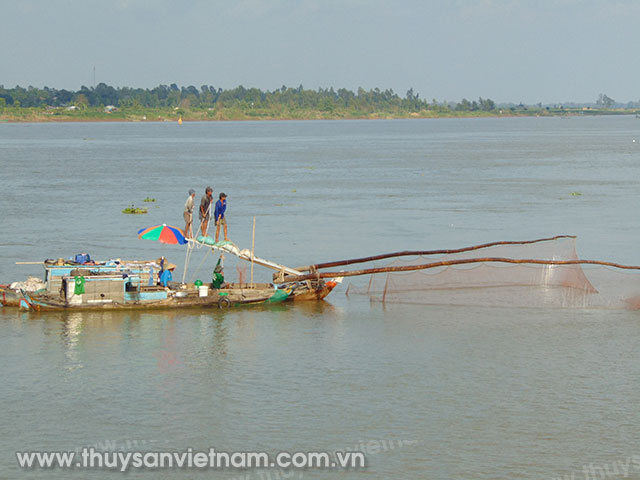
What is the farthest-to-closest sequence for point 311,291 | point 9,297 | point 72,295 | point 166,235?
point 311,291
point 166,235
point 9,297
point 72,295

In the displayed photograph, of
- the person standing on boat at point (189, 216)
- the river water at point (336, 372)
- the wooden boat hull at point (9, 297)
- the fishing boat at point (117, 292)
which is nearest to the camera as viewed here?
the river water at point (336, 372)

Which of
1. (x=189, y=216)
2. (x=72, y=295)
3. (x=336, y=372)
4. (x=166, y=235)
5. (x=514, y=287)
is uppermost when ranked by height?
(x=189, y=216)

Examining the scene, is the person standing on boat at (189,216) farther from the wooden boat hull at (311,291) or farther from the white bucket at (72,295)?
the white bucket at (72,295)

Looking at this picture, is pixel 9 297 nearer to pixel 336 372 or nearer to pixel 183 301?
pixel 183 301

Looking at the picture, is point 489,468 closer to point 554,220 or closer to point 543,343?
point 543,343

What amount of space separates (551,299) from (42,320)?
13086mm

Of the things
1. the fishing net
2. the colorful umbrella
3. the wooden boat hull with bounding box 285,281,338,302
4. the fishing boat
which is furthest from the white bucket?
the fishing net

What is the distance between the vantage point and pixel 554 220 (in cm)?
3962

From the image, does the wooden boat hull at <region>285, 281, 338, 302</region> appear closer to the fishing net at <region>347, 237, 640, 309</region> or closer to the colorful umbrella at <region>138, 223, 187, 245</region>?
the fishing net at <region>347, 237, 640, 309</region>

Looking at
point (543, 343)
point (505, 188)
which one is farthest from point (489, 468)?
point (505, 188)

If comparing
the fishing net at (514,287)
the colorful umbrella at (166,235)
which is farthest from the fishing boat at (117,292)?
the fishing net at (514,287)

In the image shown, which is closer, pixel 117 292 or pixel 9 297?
pixel 117 292

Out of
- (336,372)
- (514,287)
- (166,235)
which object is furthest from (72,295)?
(514,287)

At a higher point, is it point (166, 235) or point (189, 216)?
point (189, 216)
